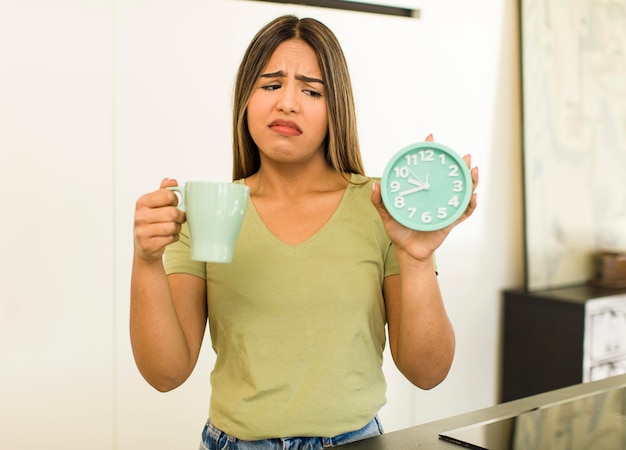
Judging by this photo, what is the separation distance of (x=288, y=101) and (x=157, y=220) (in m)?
0.27

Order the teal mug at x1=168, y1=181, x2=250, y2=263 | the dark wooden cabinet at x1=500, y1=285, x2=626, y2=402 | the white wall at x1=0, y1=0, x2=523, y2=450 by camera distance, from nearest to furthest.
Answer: the teal mug at x1=168, y1=181, x2=250, y2=263
the white wall at x1=0, y1=0, x2=523, y2=450
the dark wooden cabinet at x1=500, y1=285, x2=626, y2=402

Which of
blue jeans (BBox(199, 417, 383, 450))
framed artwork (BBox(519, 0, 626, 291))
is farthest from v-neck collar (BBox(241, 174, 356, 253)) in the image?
framed artwork (BBox(519, 0, 626, 291))

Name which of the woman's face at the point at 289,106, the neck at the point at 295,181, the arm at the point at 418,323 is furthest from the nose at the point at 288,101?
the arm at the point at 418,323

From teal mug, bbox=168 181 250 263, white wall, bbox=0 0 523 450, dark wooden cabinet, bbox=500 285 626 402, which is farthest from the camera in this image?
dark wooden cabinet, bbox=500 285 626 402

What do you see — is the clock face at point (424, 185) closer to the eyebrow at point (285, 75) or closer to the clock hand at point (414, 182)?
the clock hand at point (414, 182)

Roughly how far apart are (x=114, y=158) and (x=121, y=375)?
626 millimetres

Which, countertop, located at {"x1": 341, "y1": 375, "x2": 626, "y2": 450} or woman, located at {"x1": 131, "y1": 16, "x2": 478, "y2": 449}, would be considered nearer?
countertop, located at {"x1": 341, "y1": 375, "x2": 626, "y2": 450}

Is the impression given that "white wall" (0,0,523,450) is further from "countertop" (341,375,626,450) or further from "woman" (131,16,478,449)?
"countertop" (341,375,626,450)

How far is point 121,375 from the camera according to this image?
2.19m

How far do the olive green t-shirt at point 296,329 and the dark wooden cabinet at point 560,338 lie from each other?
1812mm

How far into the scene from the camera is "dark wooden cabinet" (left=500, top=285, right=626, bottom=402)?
2748mm

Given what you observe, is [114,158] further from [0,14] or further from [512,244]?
[512,244]

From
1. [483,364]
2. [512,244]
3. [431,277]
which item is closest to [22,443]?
[431,277]

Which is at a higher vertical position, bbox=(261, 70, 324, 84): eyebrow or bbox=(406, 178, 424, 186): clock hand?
bbox=(261, 70, 324, 84): eyebrow
